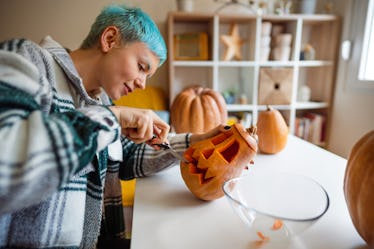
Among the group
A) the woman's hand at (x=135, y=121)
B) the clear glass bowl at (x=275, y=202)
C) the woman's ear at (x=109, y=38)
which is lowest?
the clear glass bowl at (x=275, y=202)

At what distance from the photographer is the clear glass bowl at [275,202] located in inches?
15.1

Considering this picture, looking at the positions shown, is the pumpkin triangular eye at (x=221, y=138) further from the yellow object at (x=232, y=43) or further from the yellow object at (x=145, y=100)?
the yellow object at (x=232, y=43)

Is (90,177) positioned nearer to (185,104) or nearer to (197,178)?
(197,178)

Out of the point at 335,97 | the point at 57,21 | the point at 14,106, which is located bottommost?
the point at 335,97

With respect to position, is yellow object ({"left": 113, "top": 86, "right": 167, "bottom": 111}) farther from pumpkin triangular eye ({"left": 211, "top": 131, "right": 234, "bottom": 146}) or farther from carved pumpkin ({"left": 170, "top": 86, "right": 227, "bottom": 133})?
pumpkin triangular eye ({"left": 211, "top": 131, "right": 234, "bottom": 146})

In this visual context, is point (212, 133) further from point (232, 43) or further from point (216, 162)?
point (232, 43)

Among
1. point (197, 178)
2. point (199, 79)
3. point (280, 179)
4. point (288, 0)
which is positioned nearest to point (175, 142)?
point (197, 178)

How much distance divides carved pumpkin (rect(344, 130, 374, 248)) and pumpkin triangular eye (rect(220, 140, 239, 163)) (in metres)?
0.22

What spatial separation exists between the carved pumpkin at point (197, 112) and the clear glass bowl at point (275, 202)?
0.57 meters

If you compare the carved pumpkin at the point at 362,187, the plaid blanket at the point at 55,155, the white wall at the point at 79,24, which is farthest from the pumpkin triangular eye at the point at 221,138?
the white wall at the point at 79,24

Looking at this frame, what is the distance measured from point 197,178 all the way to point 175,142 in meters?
0.20

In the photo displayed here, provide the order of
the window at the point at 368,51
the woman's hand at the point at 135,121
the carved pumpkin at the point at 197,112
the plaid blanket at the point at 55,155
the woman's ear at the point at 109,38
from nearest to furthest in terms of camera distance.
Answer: the plaid blanket at the point at 55,155
the woman's hand at the point at 135,121
the woman's ear at the point at 109,38
the carved pumpkin at the point at 197,112
the window at the point at 368,51

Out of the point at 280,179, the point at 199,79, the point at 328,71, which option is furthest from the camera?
the point at 199,79

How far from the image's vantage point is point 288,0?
2090 mm
